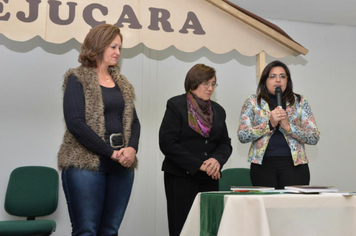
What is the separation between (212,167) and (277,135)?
0.50 metres

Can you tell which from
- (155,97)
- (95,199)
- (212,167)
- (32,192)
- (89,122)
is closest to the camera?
(95,199)

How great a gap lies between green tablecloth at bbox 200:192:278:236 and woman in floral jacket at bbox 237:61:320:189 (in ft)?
2.84

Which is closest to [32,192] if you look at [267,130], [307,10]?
[267,130]

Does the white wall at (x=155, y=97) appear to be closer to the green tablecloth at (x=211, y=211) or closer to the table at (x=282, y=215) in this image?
the green tablecloth at (x=211, y=211)

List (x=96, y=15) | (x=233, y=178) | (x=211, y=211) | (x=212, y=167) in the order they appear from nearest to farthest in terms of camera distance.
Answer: (x=211, y=211)
(x=212, y=167)
(x=96, y=15)
(x=233, y=178)

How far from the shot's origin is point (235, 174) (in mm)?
4523

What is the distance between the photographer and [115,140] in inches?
97.6

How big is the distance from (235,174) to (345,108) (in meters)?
1.98

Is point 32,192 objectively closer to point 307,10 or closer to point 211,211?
point 211,211

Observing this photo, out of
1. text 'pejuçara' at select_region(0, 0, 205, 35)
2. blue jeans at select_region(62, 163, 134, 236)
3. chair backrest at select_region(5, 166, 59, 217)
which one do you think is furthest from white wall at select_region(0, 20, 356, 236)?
blue jeans at select_region(62, 163, 134, 236)

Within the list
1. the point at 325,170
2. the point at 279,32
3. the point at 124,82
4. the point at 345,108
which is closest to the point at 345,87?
the point at 345,108

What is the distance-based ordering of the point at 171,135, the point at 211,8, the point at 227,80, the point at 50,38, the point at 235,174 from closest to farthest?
the point at 171,135 → the point at 50,38 → the point at 211,8 → the point at 235,174 → the point at 227,80

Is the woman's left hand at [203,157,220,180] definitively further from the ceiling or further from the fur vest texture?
the ceiling

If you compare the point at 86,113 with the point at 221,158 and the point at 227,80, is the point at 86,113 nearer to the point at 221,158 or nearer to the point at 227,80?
the point at 221,158
